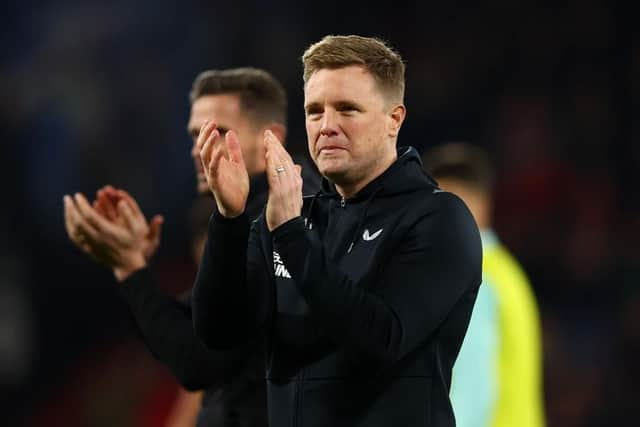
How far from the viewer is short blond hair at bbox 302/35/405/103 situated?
239 centimetres

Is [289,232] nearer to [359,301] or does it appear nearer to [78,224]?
[359,301]

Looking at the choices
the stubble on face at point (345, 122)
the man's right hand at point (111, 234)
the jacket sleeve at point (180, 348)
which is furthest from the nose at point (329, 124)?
the man's right hand at point (111, 234)

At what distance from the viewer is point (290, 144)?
7129mm

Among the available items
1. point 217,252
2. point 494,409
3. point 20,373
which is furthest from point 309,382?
point 20,373

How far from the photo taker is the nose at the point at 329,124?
233 cm

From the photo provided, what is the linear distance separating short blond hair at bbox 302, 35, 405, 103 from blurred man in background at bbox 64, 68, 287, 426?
0.79 metres

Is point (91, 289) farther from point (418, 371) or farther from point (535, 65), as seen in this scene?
point (418, 371)

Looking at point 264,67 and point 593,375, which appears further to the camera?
point 264,67

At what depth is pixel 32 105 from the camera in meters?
7.06

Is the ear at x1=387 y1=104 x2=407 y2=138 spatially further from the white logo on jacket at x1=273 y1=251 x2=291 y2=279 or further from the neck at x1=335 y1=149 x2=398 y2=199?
the white logo on jacket at x1=273 y1=251 x2=291 y2=279

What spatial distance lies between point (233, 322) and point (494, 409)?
5.92ft

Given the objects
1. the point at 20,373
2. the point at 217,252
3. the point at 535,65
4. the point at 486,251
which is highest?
the point at 217,252

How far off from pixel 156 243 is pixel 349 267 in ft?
3.99

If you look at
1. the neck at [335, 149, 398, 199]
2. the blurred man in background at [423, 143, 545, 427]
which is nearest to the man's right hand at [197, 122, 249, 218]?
the neck at [335, 149, 398, 199]
